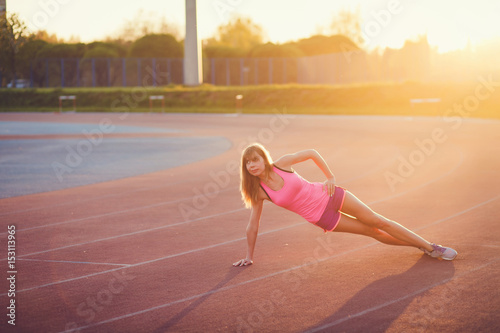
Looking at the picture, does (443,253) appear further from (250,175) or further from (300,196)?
(250,175)

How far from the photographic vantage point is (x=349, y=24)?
88.1m

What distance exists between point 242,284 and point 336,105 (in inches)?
1555

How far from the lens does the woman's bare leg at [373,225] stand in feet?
21.7

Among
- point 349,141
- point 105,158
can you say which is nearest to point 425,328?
point 105,158

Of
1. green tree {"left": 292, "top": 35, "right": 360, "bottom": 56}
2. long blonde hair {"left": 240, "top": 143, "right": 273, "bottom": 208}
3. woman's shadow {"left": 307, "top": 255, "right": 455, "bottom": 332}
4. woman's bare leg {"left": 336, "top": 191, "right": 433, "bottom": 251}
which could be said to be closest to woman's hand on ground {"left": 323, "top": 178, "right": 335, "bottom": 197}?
woman's bare leg {"left": 336, "top": 191, "right": 433, "bottom": 251}

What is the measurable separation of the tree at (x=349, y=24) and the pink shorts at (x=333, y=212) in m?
82.7

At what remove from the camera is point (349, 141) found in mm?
21906

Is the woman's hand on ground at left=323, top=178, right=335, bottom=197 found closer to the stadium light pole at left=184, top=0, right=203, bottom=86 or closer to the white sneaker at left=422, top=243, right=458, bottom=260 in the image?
the white sneaker at left=422, top=243, right=458, bottom=260

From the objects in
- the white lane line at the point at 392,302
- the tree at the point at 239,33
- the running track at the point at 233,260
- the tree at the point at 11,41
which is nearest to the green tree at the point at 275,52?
the tree at the point at 11,41

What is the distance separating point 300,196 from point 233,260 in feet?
3.89

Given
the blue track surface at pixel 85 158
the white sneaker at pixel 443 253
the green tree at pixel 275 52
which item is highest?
the green tree at pixel 275 52

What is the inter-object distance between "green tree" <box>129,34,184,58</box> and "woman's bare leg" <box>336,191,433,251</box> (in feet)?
218

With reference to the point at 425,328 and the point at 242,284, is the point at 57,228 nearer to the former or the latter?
the point at 242,284

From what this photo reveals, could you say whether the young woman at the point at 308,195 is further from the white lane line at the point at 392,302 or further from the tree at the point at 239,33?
the tree at the point at 239,33
